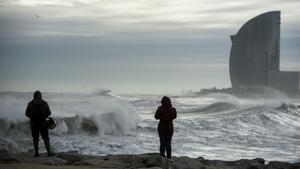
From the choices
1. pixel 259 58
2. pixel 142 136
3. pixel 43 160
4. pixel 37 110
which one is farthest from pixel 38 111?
pixel 259 58

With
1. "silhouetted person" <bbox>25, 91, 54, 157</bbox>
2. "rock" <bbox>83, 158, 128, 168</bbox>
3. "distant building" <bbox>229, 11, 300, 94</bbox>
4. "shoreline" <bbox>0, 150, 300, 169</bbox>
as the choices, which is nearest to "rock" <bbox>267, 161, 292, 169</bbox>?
"shoreline" <bbox>0, 150, 300, 169</bbox>

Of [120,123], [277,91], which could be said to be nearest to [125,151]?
[120,123]

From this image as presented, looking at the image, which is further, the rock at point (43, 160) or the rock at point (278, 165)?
the rock at point (278, 165)

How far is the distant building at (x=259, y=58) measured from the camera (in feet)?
376

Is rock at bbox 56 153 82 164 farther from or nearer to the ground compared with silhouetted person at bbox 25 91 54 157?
nearer to the ground

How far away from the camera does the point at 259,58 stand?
4688 inches

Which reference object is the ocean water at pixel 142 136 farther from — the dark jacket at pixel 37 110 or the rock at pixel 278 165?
the dark jacket at pixel 37 110

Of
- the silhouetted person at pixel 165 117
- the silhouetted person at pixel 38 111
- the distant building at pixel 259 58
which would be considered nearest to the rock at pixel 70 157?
the silhouetted person at pixel 38 111

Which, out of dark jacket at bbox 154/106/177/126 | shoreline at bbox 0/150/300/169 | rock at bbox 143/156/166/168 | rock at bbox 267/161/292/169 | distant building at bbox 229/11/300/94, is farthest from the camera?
distant building at bbox 229/11/300/94

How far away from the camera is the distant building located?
11465 centimetres

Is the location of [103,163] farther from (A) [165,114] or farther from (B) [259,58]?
(B) [259,58]

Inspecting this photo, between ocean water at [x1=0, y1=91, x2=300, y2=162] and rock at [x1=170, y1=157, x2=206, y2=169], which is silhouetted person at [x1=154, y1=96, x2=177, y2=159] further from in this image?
ocean water at [x1=0, y1=91, x2=300, y2=162]

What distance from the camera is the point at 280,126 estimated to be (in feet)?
101

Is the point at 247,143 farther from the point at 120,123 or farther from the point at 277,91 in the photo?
the point at 277,91
